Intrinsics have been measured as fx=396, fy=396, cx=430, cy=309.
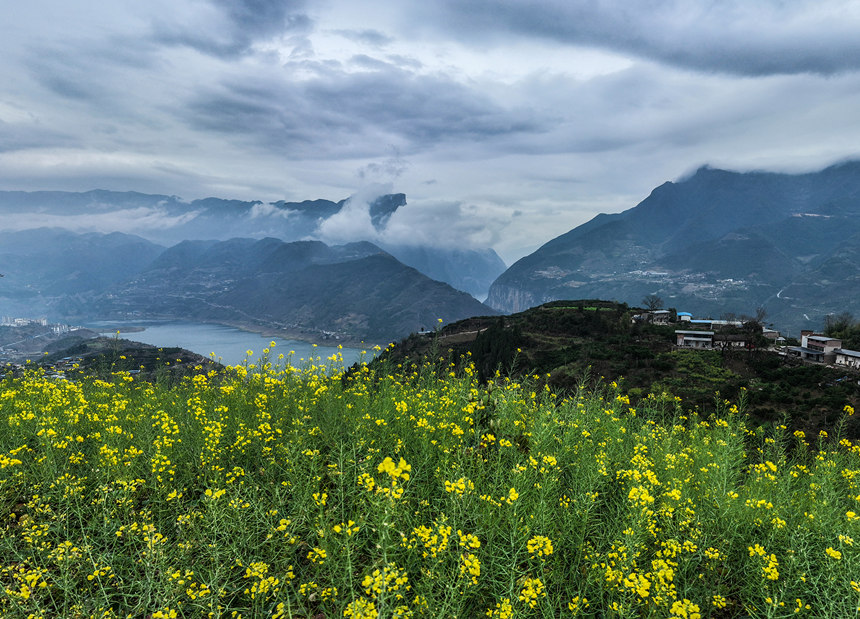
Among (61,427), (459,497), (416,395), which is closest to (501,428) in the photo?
(459,497)

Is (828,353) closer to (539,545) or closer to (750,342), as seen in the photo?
(750,342)

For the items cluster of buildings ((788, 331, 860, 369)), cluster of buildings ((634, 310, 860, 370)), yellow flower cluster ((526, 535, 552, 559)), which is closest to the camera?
yellow flower cluster ((526, 535, 552, 559))

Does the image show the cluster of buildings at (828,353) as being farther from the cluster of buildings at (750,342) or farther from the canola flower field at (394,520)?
the canola flower field at (394,520)

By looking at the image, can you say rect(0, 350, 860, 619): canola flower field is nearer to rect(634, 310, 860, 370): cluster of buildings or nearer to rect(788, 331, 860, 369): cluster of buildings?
rect(634, 310, 860, 370): cluster of buildings

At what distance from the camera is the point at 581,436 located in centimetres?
748

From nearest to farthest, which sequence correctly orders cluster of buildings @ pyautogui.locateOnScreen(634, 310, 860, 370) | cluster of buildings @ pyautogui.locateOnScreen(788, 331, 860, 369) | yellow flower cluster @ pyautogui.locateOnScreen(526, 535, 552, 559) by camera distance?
1. yellow flower cluster @ pyautogui.locateOnScreen(526, 535, 552, 559)
2. cluster of buildings @ pyautogui.locateOnScreen(788, 331, 860, 369)
3. cluster of buildings @ pyautogui.locateOnScreen(634, 310, 860, 370)

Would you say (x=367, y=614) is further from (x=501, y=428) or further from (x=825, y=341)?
(x=825, y=341)

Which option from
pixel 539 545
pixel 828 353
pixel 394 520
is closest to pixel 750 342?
pixel 828 353

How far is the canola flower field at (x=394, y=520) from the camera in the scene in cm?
421

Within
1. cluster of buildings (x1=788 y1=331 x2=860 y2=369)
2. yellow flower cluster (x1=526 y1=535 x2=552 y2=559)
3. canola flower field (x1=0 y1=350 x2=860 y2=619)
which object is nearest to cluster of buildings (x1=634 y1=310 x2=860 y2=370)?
cluster of buildings (x1=788 y1=331 x2=860 y2=369)

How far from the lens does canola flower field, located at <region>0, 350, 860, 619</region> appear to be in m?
4.21

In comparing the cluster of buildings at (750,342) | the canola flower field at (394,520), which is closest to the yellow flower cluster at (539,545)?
the canola flower field at (394,520)

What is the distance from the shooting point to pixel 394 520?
488 centimetres

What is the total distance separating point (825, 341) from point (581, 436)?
98480mm
